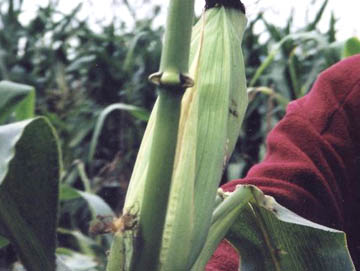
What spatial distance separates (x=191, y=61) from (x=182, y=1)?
5 cm

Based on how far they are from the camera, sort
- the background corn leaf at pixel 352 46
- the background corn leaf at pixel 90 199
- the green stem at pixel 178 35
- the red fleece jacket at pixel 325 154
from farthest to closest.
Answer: the background corn leaf at pixel 90 199 → the background corn leaf at pixel 352 46 → the red fleece jacket at pixel 325 154 → the green stem at pixel 178 35

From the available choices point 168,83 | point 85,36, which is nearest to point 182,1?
point 168,83

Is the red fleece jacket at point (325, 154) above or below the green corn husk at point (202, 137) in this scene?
below

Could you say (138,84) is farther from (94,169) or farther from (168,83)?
(168,83)

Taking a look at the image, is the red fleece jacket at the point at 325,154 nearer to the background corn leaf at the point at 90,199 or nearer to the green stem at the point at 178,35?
the green stem at the point at 178,35

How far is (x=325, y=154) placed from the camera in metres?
0.59

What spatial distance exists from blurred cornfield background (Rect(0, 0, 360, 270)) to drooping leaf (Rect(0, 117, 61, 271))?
3.31 feet

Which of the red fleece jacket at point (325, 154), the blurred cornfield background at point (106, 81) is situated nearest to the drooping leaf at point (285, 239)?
the red fleece jacket at point (325, 154)

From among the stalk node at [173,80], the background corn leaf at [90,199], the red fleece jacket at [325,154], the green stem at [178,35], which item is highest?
the green stem at [178,35]

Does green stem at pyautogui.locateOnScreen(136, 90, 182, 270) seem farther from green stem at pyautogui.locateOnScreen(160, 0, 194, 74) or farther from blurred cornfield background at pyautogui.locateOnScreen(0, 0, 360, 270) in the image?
blurred cornfield background at pyautogui.locateOnScreen(0, 0, 360, 270)

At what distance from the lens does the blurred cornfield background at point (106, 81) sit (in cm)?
154

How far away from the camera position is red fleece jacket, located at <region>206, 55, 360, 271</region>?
21.6 inches

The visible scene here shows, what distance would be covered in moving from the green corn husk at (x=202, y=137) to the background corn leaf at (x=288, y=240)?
0.16 ft

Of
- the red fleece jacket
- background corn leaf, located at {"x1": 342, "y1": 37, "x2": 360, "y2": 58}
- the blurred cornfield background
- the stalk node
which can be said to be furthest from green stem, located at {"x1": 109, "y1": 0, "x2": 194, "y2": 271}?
the blurred cornfield background
